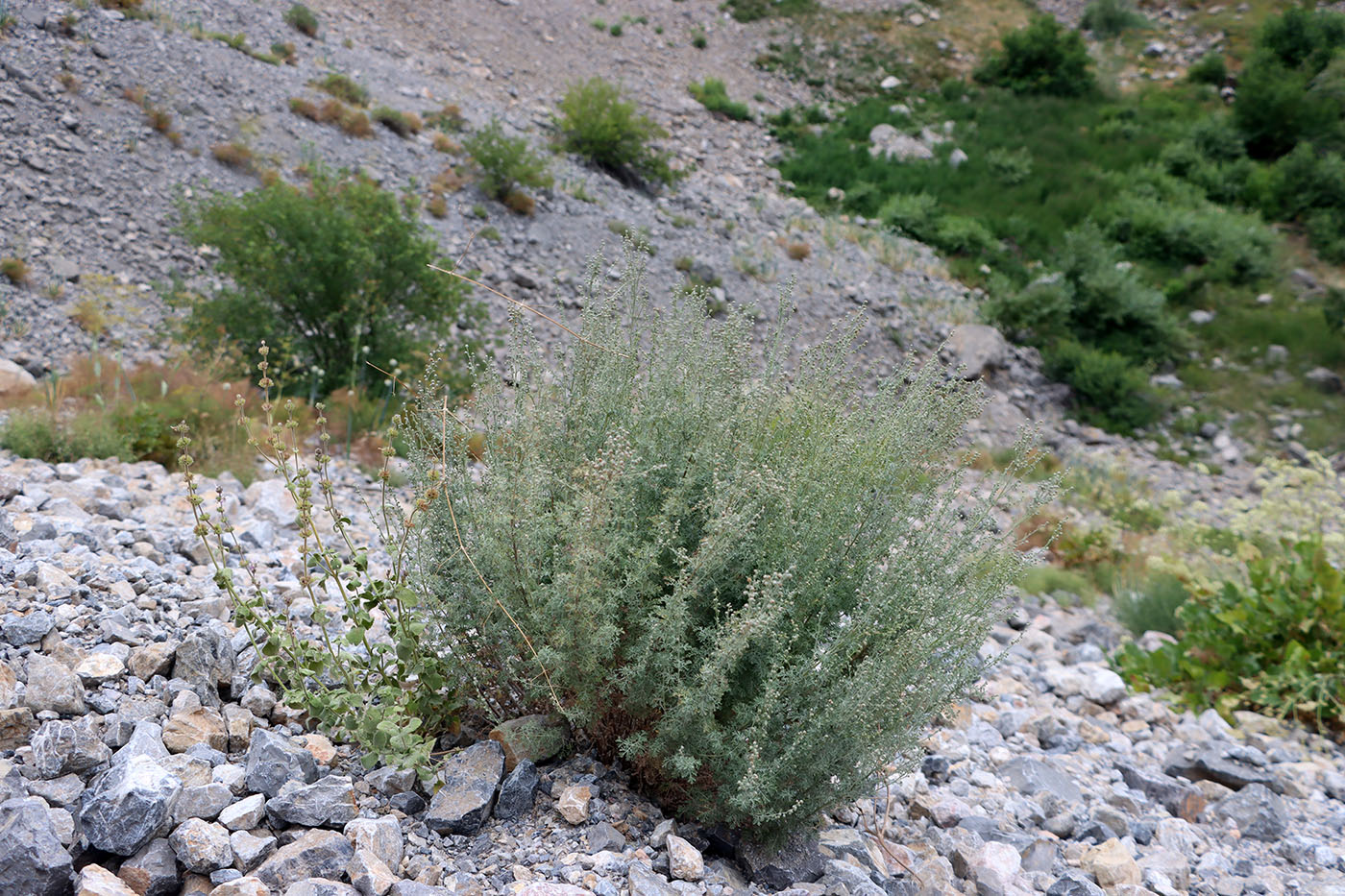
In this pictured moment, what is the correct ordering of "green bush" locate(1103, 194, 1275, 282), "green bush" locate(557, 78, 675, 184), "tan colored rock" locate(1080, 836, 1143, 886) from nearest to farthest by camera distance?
"tan colored rock" locate(1080, 836, 1143, 886) → "green bush" locate(557, 78, 675, 184) → "green bush" locate(1103, 194, 1275, 282)

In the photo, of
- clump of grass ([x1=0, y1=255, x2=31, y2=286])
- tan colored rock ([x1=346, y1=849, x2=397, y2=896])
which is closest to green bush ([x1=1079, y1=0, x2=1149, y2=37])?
clump of grass ([x1=0, y1=255, x2=31, y2=286])

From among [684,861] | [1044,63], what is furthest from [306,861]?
[1044,63]

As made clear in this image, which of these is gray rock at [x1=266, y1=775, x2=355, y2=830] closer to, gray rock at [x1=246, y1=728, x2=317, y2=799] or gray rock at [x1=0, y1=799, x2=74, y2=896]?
gray rock at [x1=246, y1=728, x2=317, y2=799]

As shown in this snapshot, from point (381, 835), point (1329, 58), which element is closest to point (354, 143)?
point (381, 835)

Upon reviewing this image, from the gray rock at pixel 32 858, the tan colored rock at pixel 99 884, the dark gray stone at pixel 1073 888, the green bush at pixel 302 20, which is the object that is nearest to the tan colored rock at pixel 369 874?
the tan colored rock at pixel 99 884

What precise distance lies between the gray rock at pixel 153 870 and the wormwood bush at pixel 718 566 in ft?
2.48

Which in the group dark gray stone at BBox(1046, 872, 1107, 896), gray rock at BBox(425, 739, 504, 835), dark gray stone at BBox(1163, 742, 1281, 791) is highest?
gray rock at BBox(425, 739, 504, 835)

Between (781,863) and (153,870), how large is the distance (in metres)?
1.38

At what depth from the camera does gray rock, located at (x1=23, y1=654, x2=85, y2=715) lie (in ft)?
6.70

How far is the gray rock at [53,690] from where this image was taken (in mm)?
2043

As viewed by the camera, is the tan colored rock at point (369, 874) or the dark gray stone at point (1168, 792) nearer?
the tan colored rock at point (369, 874)

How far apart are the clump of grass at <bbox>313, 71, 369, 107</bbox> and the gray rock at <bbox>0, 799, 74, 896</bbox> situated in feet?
40.7

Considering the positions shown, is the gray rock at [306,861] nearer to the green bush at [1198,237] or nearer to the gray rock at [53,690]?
the gray rock at [53,690]

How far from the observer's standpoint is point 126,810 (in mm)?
1697
